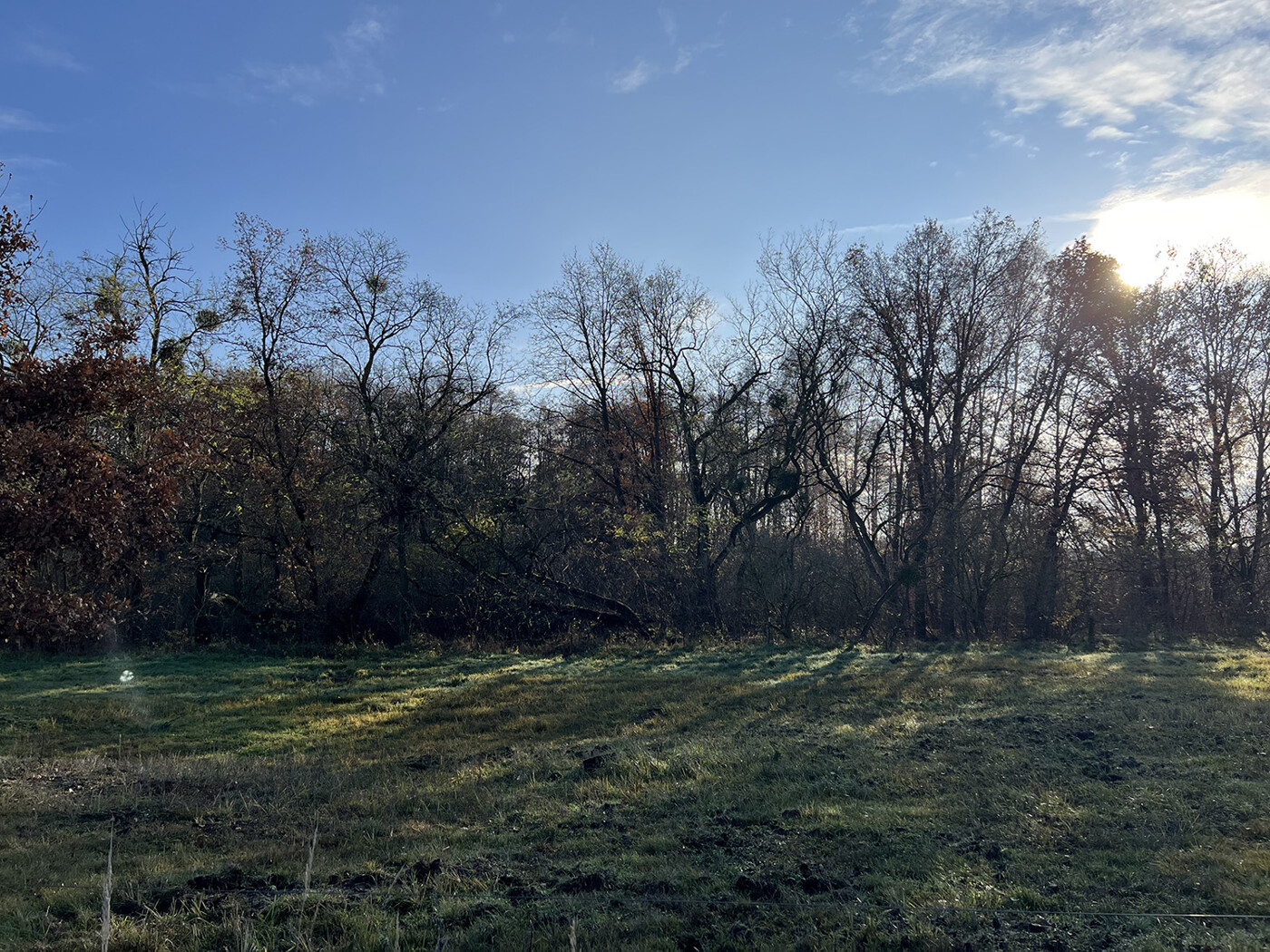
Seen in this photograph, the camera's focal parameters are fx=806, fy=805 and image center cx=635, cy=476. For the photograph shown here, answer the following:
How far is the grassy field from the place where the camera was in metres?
4.47

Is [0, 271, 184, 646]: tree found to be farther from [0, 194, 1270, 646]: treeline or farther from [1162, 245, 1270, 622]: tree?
[1162, 245, 1270, 622]: tree

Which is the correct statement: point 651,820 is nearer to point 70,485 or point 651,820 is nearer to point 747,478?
point 70,485

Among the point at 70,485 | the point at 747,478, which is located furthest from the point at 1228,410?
the point at 70,485

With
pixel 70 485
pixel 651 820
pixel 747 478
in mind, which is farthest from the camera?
pixel 747 478

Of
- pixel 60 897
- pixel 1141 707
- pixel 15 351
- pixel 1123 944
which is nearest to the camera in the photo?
pixel 1123 944

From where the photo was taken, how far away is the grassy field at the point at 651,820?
447cm

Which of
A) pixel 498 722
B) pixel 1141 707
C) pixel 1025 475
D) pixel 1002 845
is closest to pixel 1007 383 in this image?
pixel 1025 475

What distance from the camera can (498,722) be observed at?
38.9 ft

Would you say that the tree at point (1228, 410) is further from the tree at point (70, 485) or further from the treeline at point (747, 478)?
the tree at point (70, 485)

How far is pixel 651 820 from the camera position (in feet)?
21.6

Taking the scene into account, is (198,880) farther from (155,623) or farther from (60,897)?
(155,623)

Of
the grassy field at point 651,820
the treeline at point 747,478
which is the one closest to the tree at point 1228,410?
the treeline at point 747,478

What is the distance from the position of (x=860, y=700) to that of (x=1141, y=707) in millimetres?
3692

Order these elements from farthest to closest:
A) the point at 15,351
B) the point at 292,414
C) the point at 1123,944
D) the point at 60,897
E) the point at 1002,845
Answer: the point at 292,414, the point at 15,351, the point at 1002,845, the point at 60,897, the point at 1123,944
